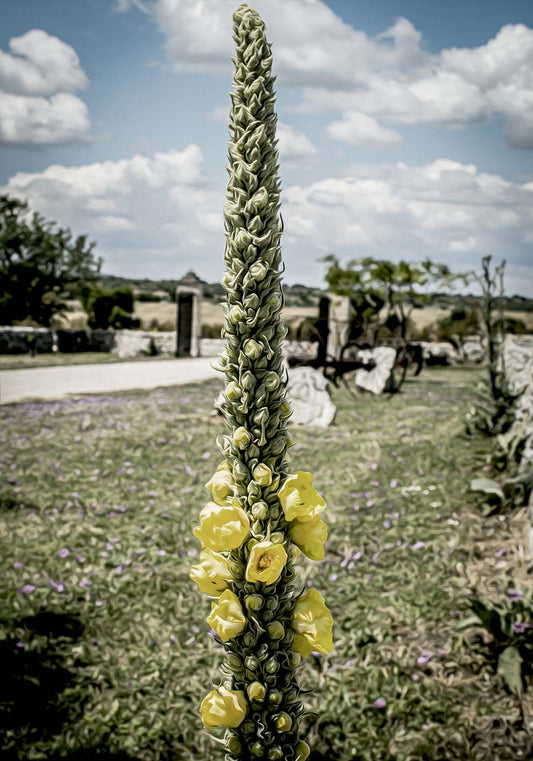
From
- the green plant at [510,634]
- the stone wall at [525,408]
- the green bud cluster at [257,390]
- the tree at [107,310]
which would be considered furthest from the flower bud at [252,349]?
the tree at [107,310]

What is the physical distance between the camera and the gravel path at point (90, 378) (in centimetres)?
1158

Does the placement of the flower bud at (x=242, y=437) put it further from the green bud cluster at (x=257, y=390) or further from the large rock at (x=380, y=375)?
the large rock at (x=380, y=375)

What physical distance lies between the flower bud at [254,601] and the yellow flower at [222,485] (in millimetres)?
199

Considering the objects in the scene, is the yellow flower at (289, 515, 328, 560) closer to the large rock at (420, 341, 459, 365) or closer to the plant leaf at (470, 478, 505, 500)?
the plant leaf at (470, 478, 505, 500)

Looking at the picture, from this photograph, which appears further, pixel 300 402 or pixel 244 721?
pixel 300 402

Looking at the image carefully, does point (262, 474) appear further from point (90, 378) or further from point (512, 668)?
point (90, 378)

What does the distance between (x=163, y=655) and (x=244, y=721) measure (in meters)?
2.89

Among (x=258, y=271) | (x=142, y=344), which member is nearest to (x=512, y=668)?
(x=258, y=271)

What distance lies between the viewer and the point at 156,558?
4973 millimetres

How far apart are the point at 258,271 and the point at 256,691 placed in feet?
2.75

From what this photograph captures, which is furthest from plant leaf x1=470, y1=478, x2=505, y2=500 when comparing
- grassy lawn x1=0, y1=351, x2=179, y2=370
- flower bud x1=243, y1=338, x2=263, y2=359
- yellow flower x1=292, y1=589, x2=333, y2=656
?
grassy lawn x1=0, y1=351, x2=179, y2=370

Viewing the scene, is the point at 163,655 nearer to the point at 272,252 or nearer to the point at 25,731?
the point at 25,731

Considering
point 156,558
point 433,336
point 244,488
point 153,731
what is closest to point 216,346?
point 433,336

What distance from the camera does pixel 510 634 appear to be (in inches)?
145
